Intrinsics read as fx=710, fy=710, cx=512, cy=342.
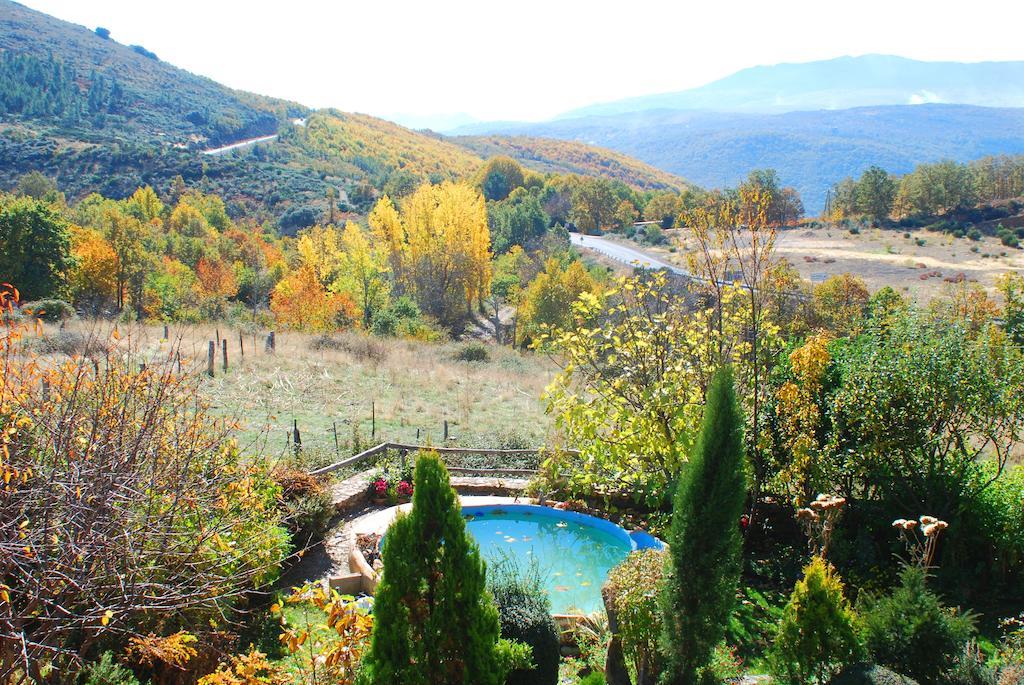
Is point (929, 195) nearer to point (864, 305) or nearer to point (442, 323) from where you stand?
point (864, 305)

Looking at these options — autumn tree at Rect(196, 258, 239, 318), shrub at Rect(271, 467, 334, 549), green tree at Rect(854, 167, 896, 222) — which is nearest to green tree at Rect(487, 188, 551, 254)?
autumn tree at Rect(196, 258, 239, 318)

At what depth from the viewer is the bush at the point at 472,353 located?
25.0 metres

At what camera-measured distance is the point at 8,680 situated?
4332 mm

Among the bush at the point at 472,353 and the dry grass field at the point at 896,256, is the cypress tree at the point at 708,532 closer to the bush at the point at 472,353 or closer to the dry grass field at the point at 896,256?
the bush at the point at 472,353

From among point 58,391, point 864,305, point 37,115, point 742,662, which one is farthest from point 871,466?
point 37,115

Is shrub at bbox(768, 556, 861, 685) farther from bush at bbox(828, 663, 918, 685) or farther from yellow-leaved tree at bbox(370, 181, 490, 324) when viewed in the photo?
yellow-leaved tree at bbox(370, 181, 490, 324)

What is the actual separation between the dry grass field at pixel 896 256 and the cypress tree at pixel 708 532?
4215cm

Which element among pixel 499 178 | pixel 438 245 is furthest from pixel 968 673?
pixel 499 178

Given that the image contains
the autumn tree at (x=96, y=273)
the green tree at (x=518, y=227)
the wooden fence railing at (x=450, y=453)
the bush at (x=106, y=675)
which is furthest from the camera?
the green tree at (x=518, y=227)

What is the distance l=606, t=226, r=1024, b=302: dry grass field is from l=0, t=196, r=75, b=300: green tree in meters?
34.4

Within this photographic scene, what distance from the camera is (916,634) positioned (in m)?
5.26

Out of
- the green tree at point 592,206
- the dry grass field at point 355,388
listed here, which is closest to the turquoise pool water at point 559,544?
the dry grass field at point 355,388

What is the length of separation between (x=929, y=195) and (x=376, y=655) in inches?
3015

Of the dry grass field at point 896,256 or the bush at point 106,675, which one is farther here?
the dry grass field at point 896,256
